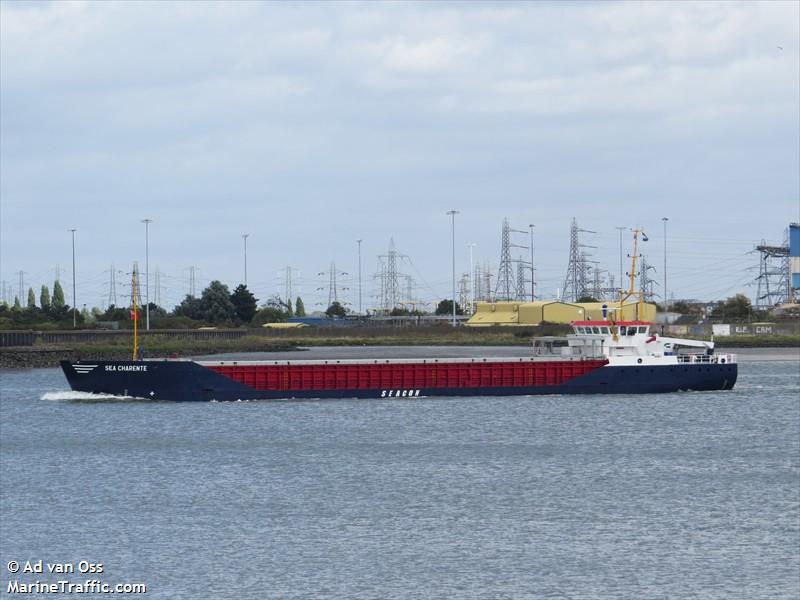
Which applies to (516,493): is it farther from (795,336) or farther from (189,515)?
(795,336)

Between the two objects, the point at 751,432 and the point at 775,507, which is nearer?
the point at 775,507

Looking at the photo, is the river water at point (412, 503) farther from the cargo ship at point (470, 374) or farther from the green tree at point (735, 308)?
the green tree at point (735, 308)

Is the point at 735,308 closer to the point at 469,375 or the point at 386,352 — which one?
the point at 386,352

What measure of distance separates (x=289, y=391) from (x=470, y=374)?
12.1 metres

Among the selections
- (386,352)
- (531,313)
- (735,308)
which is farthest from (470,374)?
(735,308)

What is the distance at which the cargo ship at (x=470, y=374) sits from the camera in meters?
79.9

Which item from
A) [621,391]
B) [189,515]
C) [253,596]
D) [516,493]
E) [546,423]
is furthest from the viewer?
[621,391]

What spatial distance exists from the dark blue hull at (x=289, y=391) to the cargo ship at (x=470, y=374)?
64 mm

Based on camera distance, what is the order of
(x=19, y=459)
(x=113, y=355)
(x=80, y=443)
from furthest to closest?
1. (x=113, y=355)
2. (x=80, y=443)
3. (x=19, y=459)

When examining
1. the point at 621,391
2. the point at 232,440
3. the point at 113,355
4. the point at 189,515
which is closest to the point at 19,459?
the point at 232,440

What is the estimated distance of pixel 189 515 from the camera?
43.9 metres

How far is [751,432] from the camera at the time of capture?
66812mm

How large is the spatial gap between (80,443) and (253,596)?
30984 mm

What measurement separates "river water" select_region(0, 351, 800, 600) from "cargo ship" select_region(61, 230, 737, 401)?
15.6 feet
